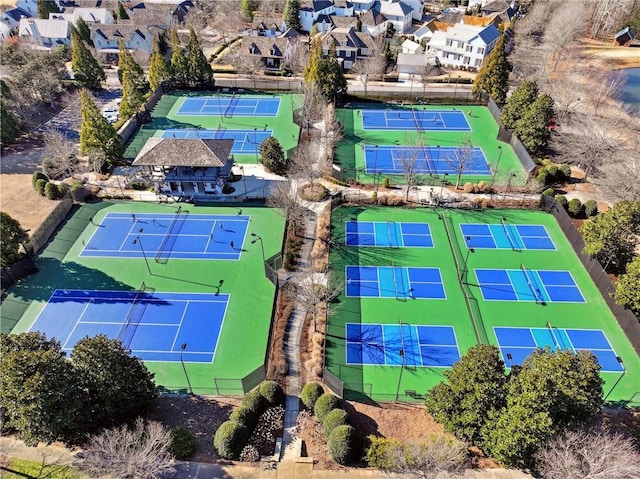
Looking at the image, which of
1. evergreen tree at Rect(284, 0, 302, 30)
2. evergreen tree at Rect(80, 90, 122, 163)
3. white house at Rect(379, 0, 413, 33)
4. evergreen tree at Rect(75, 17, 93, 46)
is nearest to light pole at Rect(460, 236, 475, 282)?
evergreen tree at Rect(80, 90, 122, 163)

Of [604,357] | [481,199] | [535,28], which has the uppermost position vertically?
[535,28]

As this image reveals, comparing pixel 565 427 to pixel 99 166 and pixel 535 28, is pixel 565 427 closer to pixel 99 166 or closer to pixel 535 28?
pixel 99 166

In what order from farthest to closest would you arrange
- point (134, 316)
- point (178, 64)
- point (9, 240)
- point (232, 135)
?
point (178, 64) → point (232, 135) → point (9, 240) → point (134, 316)

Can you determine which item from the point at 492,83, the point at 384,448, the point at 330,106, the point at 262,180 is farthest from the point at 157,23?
the point at 384,448

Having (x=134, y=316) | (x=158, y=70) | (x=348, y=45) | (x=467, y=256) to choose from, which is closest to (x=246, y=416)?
(x=134, y=316)

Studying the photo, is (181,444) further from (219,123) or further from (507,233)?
(219,123)
